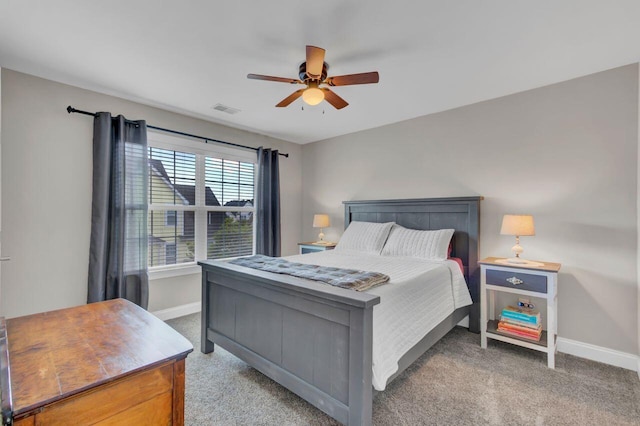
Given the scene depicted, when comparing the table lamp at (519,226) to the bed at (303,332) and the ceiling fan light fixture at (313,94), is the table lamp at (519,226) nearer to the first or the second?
the bed at (303,332)

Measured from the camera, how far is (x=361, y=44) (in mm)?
2111

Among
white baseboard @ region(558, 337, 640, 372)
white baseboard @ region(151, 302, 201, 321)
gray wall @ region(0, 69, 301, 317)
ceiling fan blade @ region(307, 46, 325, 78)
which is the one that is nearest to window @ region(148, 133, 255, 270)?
white baseboard @ region(151, 302, 201, 321)

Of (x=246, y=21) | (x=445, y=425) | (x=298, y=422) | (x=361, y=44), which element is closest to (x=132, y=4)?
(x=246, y=21)

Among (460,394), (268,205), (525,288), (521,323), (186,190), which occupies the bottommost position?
(460,394)

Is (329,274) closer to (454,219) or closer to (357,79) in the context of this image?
(357,79)

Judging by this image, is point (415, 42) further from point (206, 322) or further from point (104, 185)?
point (104, 185)

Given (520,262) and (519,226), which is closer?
(519,226)

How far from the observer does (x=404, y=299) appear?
1.97 metres

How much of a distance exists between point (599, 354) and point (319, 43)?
11.0ft

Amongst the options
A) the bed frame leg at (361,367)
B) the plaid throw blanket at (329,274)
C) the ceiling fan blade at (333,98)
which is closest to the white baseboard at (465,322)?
the plaid throw blanket at (329,274)

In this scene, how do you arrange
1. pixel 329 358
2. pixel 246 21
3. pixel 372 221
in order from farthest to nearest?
pixel 372 221 → pixel 246 21 → pixel 329 358

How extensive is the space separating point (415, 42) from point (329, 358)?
213cm

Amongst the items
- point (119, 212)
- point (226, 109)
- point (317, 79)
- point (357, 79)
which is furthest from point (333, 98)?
point (119, 212)

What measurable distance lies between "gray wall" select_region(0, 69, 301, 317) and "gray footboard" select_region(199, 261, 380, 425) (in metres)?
1.51
